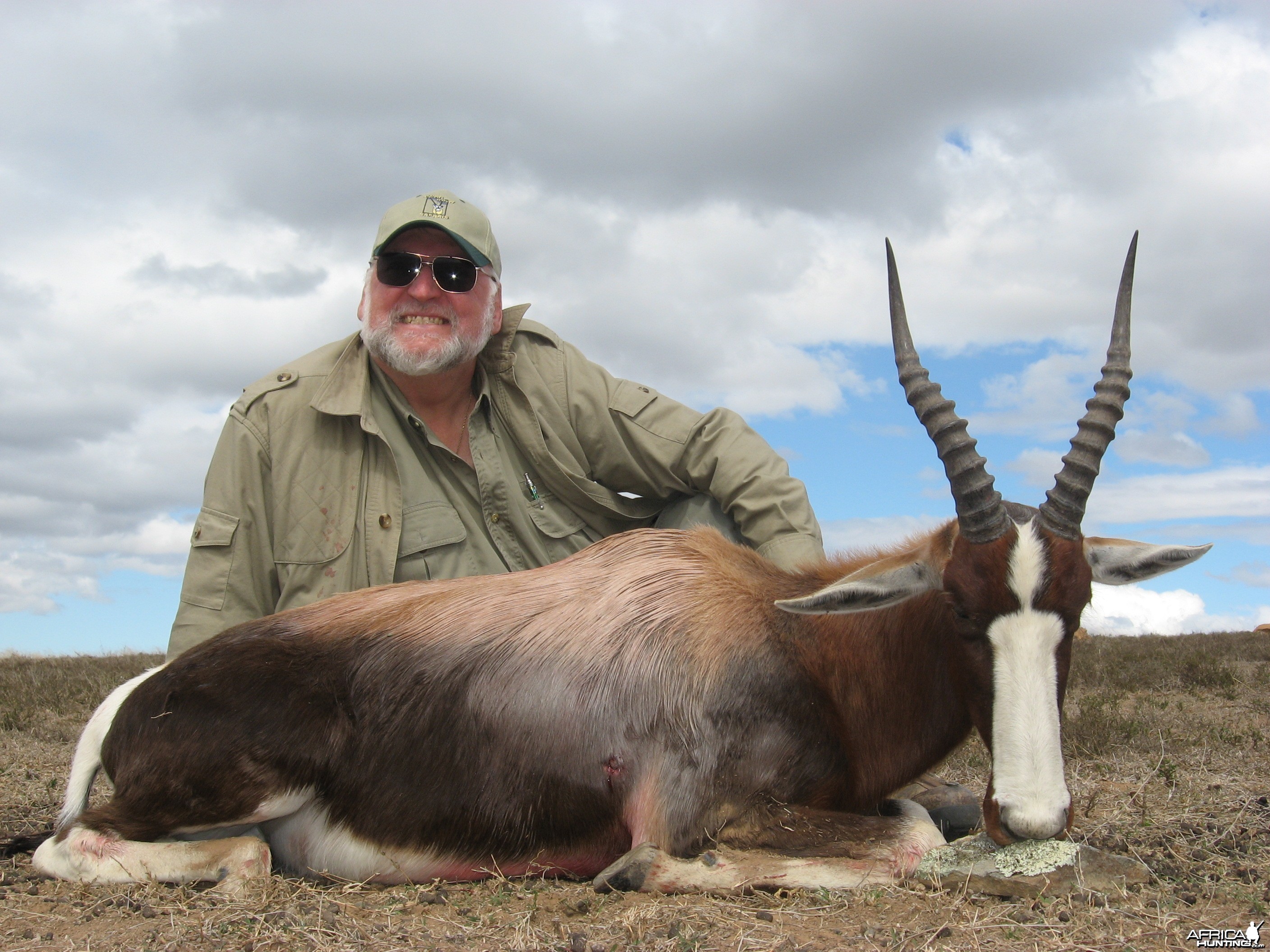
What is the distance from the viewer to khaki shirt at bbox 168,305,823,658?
20.6ft

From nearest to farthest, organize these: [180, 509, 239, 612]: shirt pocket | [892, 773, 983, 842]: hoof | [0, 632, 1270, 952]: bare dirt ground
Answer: [0, 632, 1270, 952]: bare dirt ground < [892, 773, 983, 842]: hoof < [180, 509, 239, 612]: shirt pocket

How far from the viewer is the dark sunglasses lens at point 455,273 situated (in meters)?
6.88

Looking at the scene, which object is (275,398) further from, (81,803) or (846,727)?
(846,727)

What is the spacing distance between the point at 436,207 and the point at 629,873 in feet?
14.8

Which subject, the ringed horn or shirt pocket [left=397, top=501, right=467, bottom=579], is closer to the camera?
the ringed horn

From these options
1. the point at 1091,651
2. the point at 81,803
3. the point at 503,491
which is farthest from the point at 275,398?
the point at 1091,651

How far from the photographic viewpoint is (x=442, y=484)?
6730 mm

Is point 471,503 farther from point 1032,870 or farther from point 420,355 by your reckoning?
point 1032,870

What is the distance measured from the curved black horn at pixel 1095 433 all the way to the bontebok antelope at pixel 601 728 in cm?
1

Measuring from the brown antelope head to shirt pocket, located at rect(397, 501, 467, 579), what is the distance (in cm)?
279

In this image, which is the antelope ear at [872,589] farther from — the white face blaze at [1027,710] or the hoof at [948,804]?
the hoof at [948,804]

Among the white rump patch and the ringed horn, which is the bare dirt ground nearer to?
the white rump patch

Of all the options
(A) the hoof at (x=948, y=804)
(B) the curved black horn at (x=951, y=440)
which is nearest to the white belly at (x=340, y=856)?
(A) the hoof at (x=948, y=804)

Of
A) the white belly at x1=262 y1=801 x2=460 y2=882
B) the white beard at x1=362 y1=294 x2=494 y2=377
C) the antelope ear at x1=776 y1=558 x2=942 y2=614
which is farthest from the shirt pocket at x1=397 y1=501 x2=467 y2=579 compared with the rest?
the antelope ear at x1=776 y1=558 x2=942 y2=614
